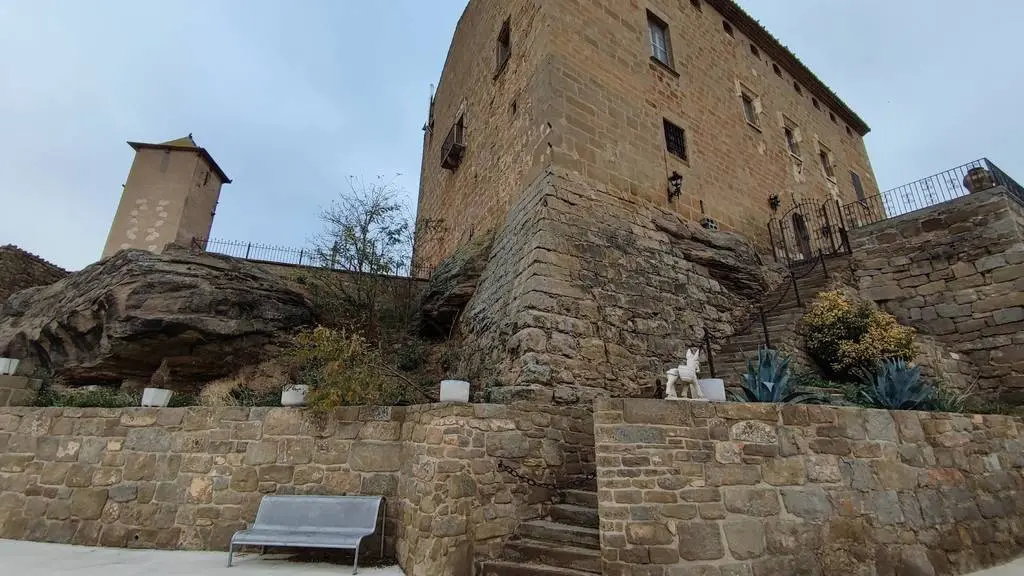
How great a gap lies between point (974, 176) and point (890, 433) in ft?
25.3

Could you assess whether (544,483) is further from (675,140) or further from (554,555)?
(675,140)

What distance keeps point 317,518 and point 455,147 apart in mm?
9258

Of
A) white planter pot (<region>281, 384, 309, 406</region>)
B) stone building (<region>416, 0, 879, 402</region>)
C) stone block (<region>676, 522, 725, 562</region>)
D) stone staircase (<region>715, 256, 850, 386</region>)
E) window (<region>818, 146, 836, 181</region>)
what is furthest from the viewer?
window (<region>818, 146, 836, 181</region>)

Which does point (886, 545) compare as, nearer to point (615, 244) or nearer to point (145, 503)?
point (615, 244)

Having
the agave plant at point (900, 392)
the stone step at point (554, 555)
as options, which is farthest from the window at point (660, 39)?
the stone step at point (554, 555)

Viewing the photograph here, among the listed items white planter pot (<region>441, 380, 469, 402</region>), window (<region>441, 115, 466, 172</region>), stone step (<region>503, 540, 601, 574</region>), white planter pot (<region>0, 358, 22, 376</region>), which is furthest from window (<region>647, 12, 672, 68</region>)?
white planter pot (<region>0, 358, 22, 376</region>)

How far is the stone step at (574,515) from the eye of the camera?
4229 mm

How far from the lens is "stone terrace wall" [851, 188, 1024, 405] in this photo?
7371mm

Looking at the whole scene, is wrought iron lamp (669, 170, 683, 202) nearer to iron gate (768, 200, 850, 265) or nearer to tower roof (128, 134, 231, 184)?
iron gate (768, 200, 850, 265)

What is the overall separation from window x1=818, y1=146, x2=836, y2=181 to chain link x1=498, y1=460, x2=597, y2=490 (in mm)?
15149

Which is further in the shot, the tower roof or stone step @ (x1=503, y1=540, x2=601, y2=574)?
the tower roof

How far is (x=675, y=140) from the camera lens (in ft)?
31.9

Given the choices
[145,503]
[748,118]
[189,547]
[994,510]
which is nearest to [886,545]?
[994,510]

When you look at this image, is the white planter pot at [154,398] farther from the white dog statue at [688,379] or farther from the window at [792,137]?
the window at [792,137]
